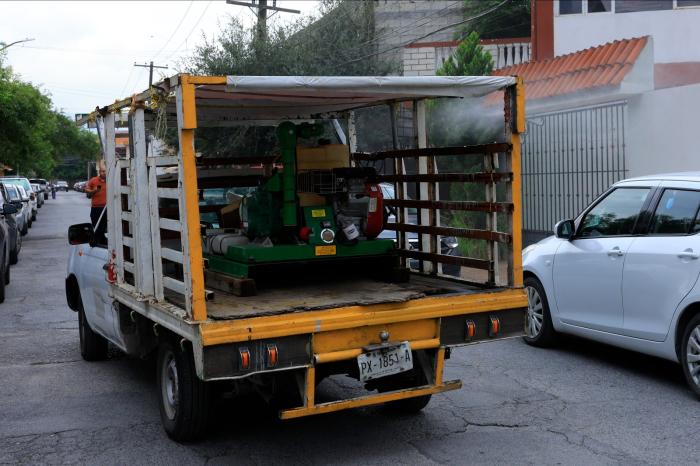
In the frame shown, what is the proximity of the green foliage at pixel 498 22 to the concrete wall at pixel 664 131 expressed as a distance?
21118mm

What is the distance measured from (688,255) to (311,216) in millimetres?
2833

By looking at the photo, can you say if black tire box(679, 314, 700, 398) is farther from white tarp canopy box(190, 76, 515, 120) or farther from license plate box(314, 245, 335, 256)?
license plate box(314, 245, 335, 256)

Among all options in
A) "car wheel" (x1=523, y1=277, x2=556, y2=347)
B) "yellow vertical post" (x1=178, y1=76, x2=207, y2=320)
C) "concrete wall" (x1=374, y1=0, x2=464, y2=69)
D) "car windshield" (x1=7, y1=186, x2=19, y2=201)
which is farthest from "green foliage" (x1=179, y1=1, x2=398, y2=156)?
"yellow vertical post" (x1=178, y1=76, x2=207, y2=320)

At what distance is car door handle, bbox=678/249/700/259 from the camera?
6.50 metres

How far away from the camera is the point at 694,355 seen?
6.54 metres

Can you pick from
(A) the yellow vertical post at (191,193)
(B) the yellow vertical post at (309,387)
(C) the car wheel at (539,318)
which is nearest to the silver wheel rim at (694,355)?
(C) the car wheel at (539,318)

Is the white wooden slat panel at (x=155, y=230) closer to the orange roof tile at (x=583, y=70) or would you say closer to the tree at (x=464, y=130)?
the orange roof tile at (x=583, y=70)

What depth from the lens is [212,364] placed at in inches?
189

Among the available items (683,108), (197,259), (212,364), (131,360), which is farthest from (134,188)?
(683,108)

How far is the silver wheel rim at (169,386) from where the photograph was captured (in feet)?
18.8

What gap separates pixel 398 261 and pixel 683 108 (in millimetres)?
7395

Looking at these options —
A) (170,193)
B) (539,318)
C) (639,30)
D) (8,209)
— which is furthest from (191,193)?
(639,30)

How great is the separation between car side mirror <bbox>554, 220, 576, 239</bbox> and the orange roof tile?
5841 mm

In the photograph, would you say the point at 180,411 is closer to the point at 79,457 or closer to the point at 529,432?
the point at 79,457
